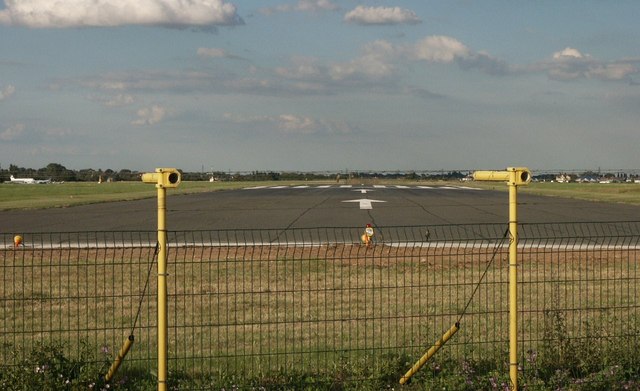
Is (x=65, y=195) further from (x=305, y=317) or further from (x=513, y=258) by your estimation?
(x=513, y=258)

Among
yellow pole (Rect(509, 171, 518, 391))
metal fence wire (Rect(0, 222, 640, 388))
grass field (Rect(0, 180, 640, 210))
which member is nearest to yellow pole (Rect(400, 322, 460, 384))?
metal fence wire (Rect(0, 222, 640, 388))

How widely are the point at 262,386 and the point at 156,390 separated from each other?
1.01 meters

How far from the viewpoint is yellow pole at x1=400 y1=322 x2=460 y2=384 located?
8047 mm

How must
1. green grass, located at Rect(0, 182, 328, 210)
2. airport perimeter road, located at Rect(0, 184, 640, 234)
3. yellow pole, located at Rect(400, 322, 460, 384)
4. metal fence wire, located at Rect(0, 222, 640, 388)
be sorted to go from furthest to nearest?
green grass, located at Rect(0, 182, 328, 210)
airport perimeter road, located at Rect(0, 184, 640, 234)
metal fence wire, located at Rect(0, 222, 640, 388)
yellow pole, located at Rect(400, 322, 460, 384)

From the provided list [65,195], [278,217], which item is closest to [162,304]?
[278,217]

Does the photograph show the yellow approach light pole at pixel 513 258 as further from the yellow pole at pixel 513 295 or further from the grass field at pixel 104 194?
the grass field at pixel 104 194

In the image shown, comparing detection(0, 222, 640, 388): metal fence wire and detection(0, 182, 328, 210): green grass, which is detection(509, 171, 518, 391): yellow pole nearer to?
detection(0, 222, 640, 388): metal fence wire

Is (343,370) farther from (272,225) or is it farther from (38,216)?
(38,216)

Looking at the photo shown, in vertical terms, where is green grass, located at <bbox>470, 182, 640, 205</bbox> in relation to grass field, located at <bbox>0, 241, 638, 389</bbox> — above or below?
above

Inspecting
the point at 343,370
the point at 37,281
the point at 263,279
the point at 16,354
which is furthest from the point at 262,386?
the point at 37,281

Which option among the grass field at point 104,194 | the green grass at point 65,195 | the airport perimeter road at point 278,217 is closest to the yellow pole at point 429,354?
the airport perimeter road at point 278,217

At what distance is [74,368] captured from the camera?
27.2 ft

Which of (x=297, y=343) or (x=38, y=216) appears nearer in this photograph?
(x=297, y=343)

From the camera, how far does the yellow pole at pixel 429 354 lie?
805cm
